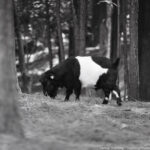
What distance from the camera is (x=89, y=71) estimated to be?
60.8 feet

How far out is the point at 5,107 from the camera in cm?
1106

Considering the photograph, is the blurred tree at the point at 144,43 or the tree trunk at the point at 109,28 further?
the tree trunk at the point at 109,28

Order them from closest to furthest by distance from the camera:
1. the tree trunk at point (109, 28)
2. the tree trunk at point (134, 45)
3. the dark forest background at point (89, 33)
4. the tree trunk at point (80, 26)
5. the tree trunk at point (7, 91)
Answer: the tree trunk at point (7, 91), the tree trunk at point (134, 45), the dark forest background at point (89, 33), the tree trunk at point (80, 26), the tree trunk at point (109, 28)

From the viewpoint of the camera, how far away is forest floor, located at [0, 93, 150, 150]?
11664mm

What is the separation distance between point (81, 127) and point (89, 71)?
5.13m

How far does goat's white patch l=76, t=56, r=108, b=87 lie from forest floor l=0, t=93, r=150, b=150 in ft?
3.96

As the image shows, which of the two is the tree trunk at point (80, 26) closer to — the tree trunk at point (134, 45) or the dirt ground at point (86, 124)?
the tree trunk at point (134, 45)

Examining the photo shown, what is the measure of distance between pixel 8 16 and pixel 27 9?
22062mm

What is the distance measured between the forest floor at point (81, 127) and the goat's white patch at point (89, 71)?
1.21 meters

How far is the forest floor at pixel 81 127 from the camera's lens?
38.3ft

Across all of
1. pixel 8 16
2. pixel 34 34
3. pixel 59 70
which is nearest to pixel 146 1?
pixel 59 70

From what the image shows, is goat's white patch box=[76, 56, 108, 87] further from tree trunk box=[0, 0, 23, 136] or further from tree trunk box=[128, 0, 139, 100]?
tree trunk box=[0, 0, 23, 136]

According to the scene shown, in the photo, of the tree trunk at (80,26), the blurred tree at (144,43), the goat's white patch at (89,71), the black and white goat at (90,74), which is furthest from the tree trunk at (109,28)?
the goat's white patch at (89,71)

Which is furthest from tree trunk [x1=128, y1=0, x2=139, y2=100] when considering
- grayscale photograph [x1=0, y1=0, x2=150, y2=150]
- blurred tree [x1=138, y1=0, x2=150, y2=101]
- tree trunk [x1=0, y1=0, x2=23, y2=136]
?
tree trunk [x1=0, y1=0, x2=23, y2=136]
